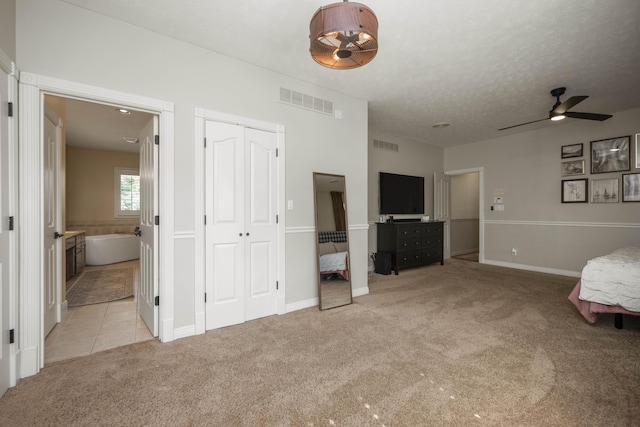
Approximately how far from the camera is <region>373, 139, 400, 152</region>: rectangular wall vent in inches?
224

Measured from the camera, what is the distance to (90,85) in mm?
2277

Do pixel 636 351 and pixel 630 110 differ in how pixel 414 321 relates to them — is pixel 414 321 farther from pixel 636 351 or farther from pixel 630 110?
pixel 630 110

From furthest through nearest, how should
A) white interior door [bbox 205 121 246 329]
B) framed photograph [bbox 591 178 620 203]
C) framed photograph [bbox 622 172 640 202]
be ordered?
framed photograph [bbox 591 178 620 203] → framed photograph [bbox 622 172 640 202] → white interior door [bbox 205 121 246 329]

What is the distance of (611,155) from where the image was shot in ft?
15.4

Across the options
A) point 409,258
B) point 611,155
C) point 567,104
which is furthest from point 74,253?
point 611,155

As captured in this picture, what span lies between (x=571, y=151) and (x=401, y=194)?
3123 millimetres

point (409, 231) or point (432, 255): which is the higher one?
point (409, 231)

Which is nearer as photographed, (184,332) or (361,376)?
(361,376)

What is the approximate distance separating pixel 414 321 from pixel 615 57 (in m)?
3.52

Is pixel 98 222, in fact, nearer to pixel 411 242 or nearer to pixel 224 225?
pixel 224 225

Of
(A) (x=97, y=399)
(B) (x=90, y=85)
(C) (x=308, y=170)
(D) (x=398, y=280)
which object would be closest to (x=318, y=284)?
(C) (x=308, y=170)

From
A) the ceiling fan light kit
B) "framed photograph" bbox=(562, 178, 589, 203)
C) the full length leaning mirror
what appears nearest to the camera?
the ceiling fan light kit

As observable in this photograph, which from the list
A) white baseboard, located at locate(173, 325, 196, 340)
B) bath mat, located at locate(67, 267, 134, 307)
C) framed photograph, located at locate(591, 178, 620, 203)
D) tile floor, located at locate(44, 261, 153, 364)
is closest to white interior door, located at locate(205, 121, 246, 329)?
white baseboard, located at locate(173, 325, 196, 340)

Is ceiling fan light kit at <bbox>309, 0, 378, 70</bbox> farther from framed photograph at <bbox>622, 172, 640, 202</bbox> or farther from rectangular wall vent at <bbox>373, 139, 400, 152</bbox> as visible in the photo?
→ framed photograph at <bbox>622, 172, 640, 202</bbox>
